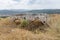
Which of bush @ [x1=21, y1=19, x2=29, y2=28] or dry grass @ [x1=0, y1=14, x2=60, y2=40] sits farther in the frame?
bush @ [x1=21, y1=19, x2=29, y2=28]

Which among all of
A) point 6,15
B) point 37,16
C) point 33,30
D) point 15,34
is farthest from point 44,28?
point 6,15

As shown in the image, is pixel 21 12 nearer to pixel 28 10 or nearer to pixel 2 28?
pixel 28 10

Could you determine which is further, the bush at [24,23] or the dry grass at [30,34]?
the bush at [24,23]

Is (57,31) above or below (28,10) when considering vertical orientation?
below

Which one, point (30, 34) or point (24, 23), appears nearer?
point (30, 34)

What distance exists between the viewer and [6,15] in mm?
6645

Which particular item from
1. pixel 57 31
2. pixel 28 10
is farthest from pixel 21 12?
pixel 57 31

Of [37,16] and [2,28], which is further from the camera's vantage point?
[37,16]

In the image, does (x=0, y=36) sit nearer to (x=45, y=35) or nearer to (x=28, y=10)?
(x=45, y=35)

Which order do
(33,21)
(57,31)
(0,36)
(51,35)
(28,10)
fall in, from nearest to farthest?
(0,36), (51,35), (57,31), (33,21), (28,10)

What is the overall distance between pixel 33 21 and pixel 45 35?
39.9 inches

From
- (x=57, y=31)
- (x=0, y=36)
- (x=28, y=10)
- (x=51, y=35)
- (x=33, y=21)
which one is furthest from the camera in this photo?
(x=28, y=10)

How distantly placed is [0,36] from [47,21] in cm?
184

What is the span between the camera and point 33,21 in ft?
17.6
